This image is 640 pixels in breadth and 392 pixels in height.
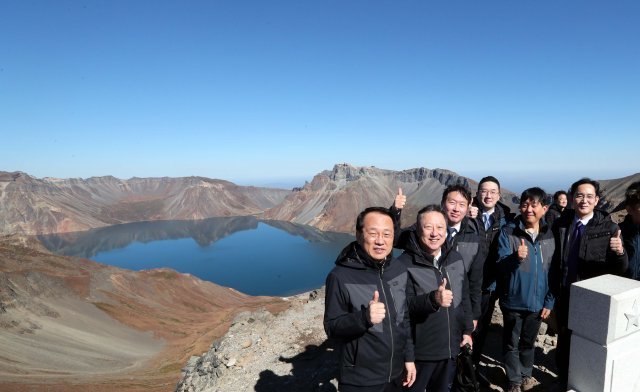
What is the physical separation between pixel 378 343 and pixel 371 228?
39.6 inches

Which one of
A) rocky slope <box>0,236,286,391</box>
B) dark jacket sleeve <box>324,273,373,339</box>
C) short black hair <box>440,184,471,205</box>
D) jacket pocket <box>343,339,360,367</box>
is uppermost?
short black hair <box>440,184,471,205</box>

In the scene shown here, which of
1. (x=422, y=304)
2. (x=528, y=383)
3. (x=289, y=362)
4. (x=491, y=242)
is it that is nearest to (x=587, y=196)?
(x=491, y=242)

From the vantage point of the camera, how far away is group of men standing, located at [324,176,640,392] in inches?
124

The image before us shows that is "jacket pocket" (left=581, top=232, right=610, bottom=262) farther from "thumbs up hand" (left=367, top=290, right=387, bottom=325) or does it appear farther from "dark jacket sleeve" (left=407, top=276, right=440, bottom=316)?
"thumbs up hand" (left=367, top=290, right=387, bottom=325)

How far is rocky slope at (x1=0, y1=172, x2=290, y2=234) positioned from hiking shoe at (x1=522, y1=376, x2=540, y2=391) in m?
145

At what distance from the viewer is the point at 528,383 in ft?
15.5

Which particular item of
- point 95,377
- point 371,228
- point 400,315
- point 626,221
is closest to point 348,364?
point 400,315

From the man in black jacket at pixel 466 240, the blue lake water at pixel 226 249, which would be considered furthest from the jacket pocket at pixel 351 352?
the blue lake water at pixel 226 249

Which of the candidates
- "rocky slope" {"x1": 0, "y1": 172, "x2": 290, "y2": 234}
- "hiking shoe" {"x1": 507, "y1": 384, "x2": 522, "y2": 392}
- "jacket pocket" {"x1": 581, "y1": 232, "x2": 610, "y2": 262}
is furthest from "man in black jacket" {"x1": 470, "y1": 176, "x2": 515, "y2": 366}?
"rocky slope" {"x1": 0, "y1": 172, "x2": 290, "y2": 234}

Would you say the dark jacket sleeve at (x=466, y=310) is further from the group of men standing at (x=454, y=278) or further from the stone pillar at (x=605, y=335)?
the stone pillar at (x=605, y=335)

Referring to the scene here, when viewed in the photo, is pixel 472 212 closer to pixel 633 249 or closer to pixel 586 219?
pixel 586 219

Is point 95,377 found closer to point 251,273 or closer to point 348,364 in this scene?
point 348,364

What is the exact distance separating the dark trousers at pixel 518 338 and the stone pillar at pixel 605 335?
1320mm

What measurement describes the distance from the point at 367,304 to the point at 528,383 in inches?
124
